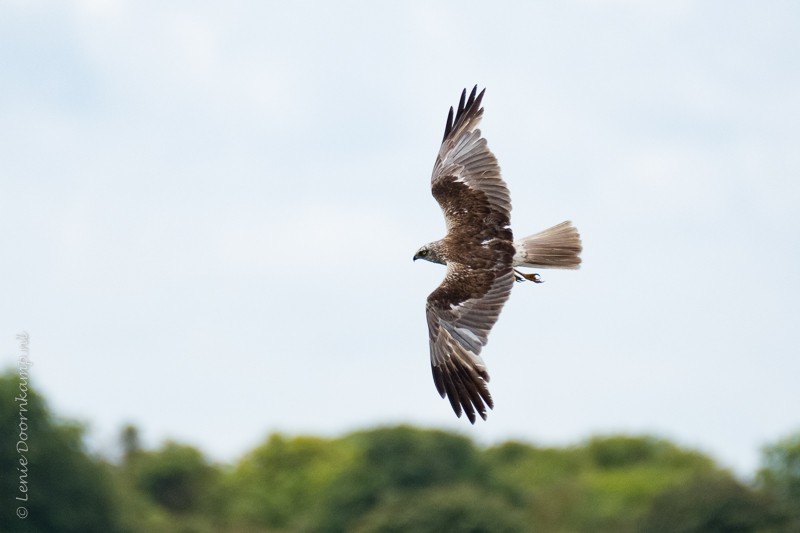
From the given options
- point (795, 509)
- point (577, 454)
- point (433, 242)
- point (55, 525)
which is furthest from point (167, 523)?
point (433, 242)

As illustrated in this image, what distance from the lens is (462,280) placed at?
60.0 feet

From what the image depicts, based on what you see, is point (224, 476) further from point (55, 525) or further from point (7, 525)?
point (7, 525)

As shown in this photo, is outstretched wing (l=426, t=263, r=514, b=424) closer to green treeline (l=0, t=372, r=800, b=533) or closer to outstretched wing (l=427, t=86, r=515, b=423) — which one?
Result: outstretched wing (l=427, t=86, r=515, b=423)

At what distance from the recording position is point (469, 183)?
1928 centimetres

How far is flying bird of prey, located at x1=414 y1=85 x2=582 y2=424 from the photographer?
17.9 m

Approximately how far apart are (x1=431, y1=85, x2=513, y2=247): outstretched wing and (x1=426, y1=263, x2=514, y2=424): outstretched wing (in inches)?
25.4

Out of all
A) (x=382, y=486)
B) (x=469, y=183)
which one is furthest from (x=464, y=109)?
(x=382, y=486)

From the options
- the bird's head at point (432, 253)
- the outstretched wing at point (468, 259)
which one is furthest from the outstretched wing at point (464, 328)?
the bird's head at point (432, 253)

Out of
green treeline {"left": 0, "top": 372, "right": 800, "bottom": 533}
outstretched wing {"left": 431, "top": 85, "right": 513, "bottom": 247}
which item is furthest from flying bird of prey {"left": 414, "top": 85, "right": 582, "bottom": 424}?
green treeline {"left": 0, "top": 372, "right": 800, "bottom": 533}

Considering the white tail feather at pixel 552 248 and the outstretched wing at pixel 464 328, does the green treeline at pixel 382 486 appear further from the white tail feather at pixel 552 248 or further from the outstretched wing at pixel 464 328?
the outstretched wing at pixel 464 328

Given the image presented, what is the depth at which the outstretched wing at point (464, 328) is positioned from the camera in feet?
58.0

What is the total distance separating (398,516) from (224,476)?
32984mm

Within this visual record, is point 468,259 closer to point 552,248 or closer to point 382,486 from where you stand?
point 552,248

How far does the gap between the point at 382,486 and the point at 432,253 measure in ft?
185
